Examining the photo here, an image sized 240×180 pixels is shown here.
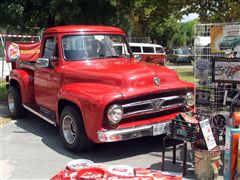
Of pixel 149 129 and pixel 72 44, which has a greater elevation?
pixel 72 44

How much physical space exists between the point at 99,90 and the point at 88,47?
58.8 inches

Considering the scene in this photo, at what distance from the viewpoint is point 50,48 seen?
759 cm

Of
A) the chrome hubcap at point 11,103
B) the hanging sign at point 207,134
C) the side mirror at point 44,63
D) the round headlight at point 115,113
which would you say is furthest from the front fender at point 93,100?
the chrome hubcap at point 11,103

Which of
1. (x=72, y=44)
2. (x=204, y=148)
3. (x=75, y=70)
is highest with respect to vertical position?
(x=72, y=44)

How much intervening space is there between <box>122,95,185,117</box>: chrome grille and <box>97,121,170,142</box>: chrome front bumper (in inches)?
9.2

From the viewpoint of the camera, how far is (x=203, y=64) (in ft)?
20.0

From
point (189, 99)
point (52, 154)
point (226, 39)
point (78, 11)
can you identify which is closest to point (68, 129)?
point (52, 154)

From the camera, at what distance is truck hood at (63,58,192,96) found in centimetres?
595

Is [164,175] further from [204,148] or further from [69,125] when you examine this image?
[69,125]

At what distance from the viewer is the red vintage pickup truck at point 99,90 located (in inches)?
224

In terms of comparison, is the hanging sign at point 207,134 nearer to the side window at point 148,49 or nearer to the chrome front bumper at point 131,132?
the chrome front bumper at point 131,132

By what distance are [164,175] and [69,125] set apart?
8.56 feet

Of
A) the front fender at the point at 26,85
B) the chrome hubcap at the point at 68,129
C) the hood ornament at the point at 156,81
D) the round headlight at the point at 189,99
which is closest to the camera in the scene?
the hood ornament at the point at 156,81

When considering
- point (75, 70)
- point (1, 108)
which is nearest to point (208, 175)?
point (75, 70)
